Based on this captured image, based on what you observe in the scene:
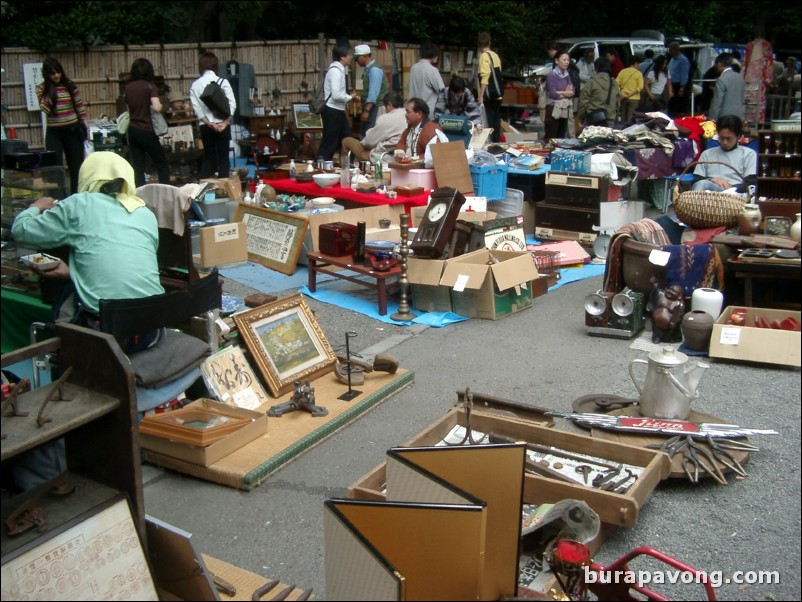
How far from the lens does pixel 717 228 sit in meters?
7.31

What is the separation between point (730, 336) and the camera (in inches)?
238

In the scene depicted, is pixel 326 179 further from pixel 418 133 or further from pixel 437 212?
pixel 437 212

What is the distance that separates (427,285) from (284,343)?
1.93 m

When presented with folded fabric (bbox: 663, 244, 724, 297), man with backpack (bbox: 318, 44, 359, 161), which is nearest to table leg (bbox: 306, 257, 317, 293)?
folded fabric (bbox: 663, 244, 724, 297)

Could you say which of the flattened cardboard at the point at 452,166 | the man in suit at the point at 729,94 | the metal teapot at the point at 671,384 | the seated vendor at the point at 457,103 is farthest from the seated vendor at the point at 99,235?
the man in suit at the point at 729,94

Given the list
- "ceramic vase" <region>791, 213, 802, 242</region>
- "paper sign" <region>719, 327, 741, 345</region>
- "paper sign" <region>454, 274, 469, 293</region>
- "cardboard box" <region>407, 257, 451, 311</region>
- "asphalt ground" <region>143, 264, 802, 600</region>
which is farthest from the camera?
"cardboard box" <region>407, 257, 451, 311</region>

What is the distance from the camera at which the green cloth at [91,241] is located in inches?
190

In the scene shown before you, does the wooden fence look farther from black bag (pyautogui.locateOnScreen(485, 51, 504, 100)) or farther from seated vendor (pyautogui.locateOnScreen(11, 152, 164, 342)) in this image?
seated vendor (pyautogui.locateOnScreen(11, 152, 164, 342))

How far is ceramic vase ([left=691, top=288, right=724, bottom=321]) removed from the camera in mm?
6355

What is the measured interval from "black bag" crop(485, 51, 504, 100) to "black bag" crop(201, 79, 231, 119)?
4984mm

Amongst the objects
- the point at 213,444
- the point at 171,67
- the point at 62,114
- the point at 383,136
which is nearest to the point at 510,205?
the point at 383,136

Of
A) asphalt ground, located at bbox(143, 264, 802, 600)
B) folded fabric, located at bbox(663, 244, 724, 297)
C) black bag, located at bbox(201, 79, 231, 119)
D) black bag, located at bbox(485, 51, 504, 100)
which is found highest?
black bag, located at bbox(485, 51, 504, 100)

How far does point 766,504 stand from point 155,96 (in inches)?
339

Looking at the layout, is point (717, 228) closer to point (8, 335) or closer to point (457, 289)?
point (457, 289)
